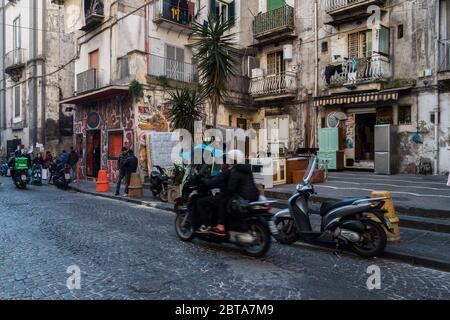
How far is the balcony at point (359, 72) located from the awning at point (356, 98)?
1.41 ft

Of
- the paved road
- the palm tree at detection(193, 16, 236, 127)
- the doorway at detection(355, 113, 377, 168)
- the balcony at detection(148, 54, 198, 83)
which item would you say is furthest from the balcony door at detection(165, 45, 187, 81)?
the paved road

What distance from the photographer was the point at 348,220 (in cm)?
635

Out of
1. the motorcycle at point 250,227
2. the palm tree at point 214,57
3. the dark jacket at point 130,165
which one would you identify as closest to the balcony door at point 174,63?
the dark jacket at point 130,165

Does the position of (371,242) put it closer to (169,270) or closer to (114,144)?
(169,270)

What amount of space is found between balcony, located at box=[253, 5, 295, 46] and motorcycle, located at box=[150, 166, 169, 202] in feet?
37.9

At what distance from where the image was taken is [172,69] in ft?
64.1

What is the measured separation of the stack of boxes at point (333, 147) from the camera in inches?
734

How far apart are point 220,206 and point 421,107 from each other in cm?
1335

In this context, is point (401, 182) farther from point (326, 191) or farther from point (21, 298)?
point (21, 298)

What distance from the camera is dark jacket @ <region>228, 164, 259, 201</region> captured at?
6.29m

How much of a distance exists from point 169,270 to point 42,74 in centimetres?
2484

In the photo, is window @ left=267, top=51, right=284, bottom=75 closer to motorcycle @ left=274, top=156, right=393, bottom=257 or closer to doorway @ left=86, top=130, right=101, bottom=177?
doorway @ left=86, top=130, right=101, bottom=177

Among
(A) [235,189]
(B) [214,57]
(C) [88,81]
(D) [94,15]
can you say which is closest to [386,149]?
(B) [214,57]
